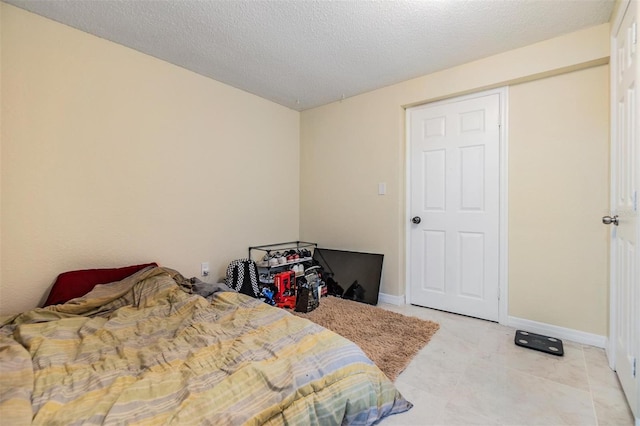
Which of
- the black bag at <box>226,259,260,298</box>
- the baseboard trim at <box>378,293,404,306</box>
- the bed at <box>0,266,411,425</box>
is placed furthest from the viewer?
the baseboard trim at <box>378,293,404,306</box>

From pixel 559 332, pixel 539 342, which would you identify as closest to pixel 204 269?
pixel 539 342

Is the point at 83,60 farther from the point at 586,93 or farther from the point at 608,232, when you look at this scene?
the point at 608,232

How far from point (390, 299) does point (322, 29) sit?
252 centimetres

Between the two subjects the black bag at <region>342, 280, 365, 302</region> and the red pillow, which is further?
the black bag at <region>342, 280, 365, 302</region>

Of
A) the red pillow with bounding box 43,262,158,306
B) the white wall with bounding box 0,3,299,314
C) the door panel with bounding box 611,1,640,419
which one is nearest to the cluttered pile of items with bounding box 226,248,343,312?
the white wall with bounding box 0,3,299,314

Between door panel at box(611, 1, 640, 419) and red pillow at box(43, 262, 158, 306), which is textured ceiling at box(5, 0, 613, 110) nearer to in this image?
door panel at box(611, 1, 640, 419)

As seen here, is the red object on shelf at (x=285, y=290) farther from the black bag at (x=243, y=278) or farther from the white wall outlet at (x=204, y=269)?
the white wall outlet at (x=204, y=269)

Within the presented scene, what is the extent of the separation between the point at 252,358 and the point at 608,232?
249cm

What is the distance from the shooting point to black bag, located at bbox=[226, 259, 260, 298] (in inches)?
107

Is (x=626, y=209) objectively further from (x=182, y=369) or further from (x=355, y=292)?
(x=182, y=369)

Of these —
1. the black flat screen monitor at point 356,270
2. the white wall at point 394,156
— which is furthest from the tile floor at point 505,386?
the black flat screen monitor at point 356,270

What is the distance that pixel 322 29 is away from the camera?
79.6 inches

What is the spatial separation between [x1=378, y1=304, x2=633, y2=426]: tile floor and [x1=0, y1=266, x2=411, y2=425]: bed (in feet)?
0.81

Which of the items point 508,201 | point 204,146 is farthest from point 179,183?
point 508,201
